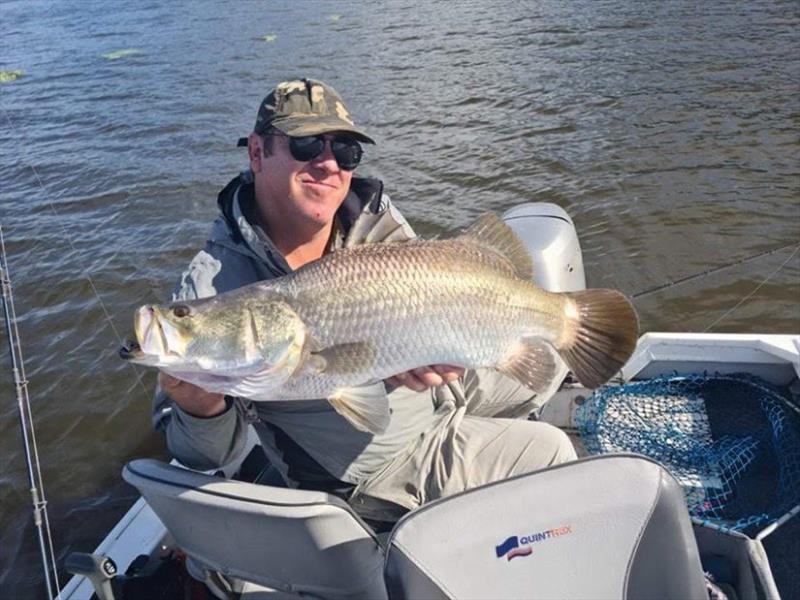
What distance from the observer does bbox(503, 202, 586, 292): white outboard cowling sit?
4340 millimetres

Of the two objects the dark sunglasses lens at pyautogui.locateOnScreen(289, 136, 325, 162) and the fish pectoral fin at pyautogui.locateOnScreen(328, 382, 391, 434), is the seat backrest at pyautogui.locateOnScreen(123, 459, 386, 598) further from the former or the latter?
the dark sunglasses lens at pyautogui.locateOnScreen(289, 136, 325, 162)

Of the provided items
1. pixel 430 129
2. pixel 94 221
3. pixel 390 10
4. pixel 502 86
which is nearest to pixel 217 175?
pixel 94 221

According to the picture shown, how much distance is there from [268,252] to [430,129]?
951 centimetres

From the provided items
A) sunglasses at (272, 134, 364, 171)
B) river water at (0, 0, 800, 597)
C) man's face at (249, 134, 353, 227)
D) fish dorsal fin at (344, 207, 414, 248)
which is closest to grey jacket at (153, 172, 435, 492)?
fish dorsal fin at (344, 207, 414, 248)

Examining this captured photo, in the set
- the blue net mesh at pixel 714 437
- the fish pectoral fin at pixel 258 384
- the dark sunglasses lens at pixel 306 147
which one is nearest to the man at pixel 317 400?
the dark sunglasses lens at pixel 306 147

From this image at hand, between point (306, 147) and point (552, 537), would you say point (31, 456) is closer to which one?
point (306, 147)

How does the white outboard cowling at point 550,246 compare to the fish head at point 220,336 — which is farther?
the white outboard cowling at point 550,246

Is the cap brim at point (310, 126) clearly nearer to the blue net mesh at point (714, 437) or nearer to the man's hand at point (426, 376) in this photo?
the man's hand at point (426, 376)

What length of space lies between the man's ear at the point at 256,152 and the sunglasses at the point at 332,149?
0.14 m

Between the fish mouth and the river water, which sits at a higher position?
the fish mouth

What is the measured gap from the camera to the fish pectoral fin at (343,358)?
2338 mm

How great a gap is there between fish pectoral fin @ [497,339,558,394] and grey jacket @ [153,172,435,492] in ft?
1.76

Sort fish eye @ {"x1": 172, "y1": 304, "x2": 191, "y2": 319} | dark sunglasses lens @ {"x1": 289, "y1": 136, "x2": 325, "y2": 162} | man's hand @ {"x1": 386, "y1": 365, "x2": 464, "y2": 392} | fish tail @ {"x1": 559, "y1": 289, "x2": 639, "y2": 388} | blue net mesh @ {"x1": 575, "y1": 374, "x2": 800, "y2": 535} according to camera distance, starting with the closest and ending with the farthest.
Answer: fish eye @ {"x1": 172, "y1": 304, "x2": 191, "y2": 319} → man's hand @ {"x1": 386, "y1": 365, "x2": 464, "y2": 392} → fish tail @ {"x1": 559, "y1": 289, "x2": 639, "y2": 388} → dark sunglasses lens @ {"x1": 289, "y1": 136, "x2": 325, "y2": 162} → blue net mesh @ {"x1": 575, "y1": 374, "x2": 800, "y2": 535}

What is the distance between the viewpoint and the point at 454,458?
3.11 m
